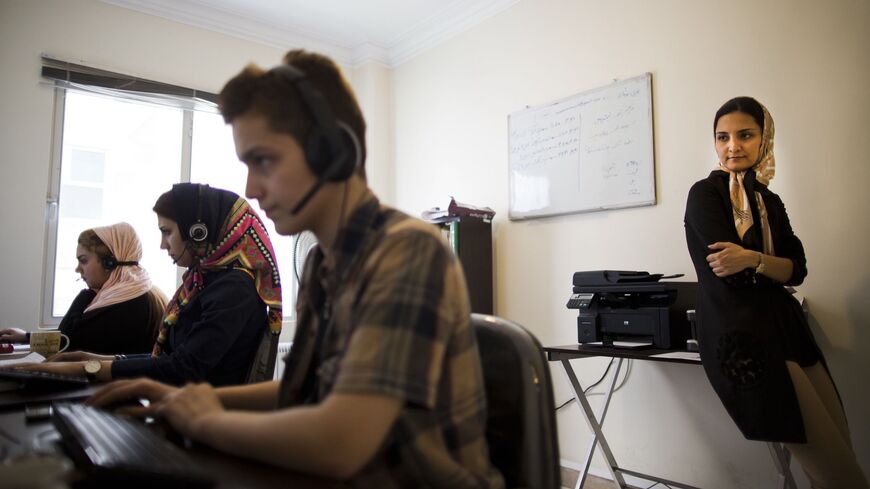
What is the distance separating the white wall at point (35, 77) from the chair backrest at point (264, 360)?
69.1 inches

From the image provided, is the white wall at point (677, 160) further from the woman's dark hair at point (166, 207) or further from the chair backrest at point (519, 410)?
the woman's dark hair at point (166, 207)

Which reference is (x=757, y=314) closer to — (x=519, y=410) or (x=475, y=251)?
(x=519, y=410)

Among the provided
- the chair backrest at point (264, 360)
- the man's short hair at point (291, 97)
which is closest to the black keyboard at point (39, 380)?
the chair backrest at point (264, 360)

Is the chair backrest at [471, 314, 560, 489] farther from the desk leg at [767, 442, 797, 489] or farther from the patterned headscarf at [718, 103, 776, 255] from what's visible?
the desk leg at [767, 442, 797, 489]

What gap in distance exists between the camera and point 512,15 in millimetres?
3365

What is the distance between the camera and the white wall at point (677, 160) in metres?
2.04

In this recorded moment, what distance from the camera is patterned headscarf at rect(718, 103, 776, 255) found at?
5.77 feet

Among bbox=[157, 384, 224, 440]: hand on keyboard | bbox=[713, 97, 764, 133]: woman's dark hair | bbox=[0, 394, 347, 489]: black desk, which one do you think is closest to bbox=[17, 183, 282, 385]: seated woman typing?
bbox=[0, 394, 347, 489]: black desk

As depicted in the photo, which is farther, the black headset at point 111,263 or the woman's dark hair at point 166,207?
the black headset at point 111,263

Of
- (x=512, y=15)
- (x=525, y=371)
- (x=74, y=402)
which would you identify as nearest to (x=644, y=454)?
(x=525, y=371)

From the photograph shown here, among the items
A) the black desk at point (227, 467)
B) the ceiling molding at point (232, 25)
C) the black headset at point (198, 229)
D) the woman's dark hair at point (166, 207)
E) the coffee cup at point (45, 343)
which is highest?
the ceiling molding at point (232, 25)

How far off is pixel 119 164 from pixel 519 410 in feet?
11.5

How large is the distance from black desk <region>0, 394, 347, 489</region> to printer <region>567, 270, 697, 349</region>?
1836 mm

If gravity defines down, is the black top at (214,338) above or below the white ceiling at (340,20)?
below
